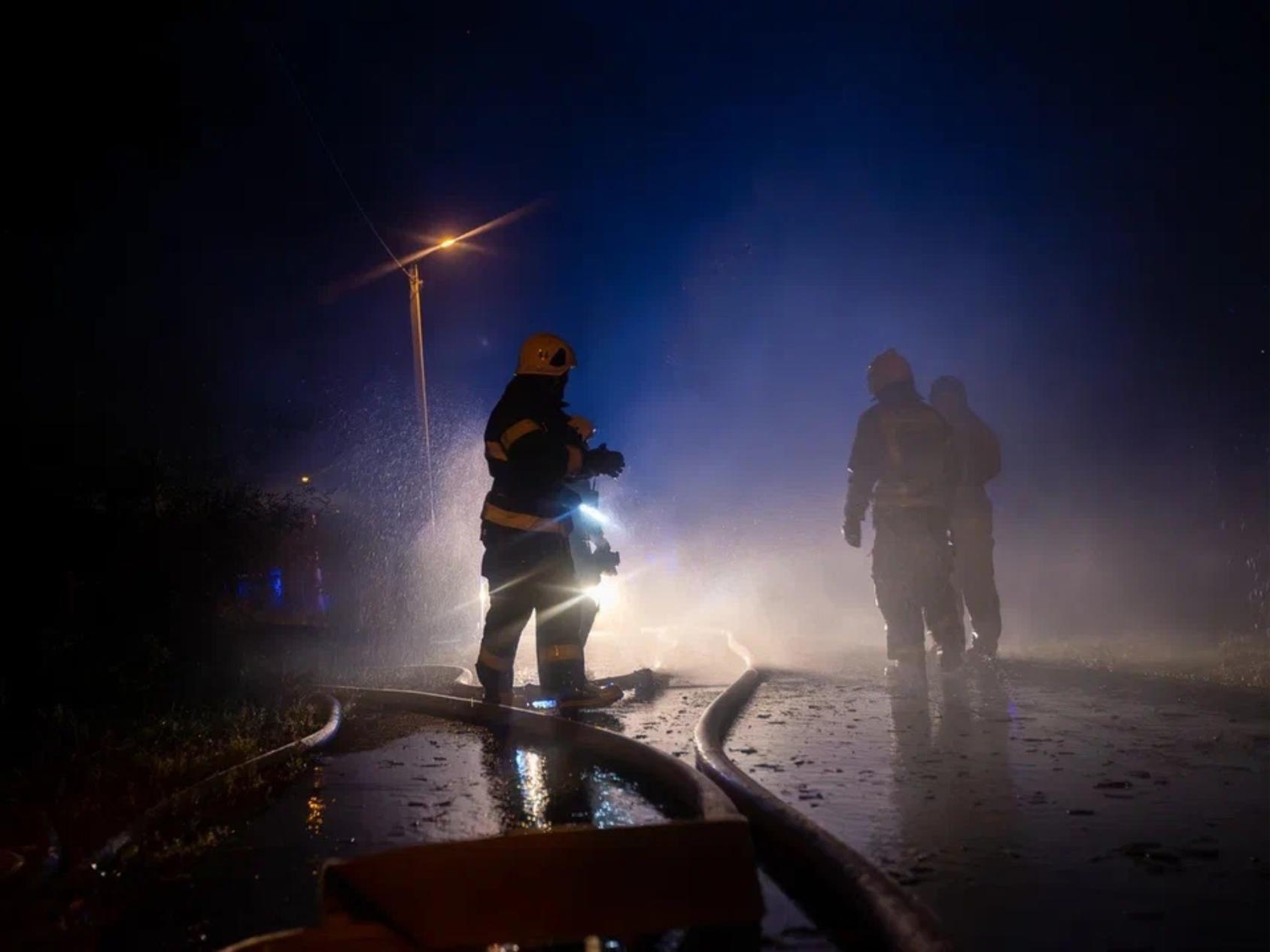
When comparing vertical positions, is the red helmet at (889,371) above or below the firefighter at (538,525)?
above

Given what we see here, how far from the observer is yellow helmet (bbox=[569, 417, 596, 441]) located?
6.62 metres

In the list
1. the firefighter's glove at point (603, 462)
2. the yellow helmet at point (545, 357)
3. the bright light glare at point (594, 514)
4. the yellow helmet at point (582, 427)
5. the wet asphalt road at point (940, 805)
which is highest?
the yellow helmet at point (545, 357)

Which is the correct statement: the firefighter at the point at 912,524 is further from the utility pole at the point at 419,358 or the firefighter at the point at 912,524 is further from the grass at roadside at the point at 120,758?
the utility pole at the point at 419,358

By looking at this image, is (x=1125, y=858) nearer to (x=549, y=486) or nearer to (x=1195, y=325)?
(x=549, y=486)

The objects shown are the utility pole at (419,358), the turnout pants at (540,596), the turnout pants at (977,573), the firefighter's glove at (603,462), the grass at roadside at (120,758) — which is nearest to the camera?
the grass at roadside at (120,758)

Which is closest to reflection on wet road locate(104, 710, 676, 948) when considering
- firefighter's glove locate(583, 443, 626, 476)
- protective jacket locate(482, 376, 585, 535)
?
protective jacket locate(482, 376, 585, 535)

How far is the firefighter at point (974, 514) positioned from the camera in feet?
30.6

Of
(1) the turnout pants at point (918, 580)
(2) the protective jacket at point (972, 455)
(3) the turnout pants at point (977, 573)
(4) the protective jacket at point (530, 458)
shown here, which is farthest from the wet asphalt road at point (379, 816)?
(2) the protective jacket at point (972, 455)

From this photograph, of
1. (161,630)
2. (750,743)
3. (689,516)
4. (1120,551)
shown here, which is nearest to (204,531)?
(161,630)

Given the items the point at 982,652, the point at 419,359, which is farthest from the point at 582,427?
the point at 419,359

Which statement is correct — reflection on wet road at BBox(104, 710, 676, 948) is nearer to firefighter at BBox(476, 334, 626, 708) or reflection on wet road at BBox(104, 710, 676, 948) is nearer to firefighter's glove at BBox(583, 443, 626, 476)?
firefighter at BBox(476, 334, 626, 708)

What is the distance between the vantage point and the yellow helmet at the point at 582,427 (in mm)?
6617

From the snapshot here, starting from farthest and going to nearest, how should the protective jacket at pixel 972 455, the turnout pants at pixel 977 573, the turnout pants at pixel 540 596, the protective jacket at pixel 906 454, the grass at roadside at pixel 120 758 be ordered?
the protective jacket at pixel 972 455, the turnout pants at pixel 977 573, the protective jacket at pixel 906 454, the turnout pants at pixel 540 596, the grass at roadside at pixel 120 758

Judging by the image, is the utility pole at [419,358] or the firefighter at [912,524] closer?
the firefighter at [912,524]
